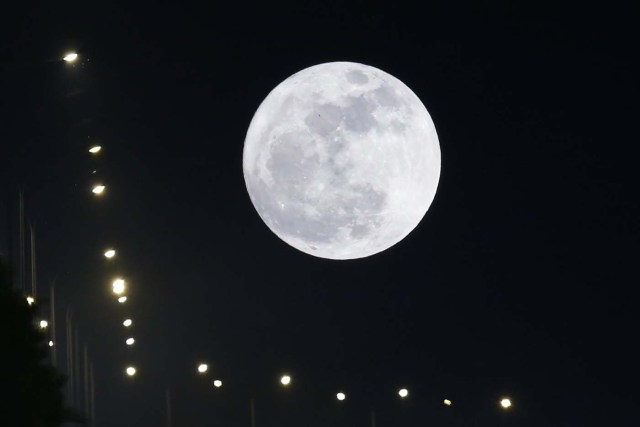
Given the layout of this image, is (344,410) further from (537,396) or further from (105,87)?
(105,87)

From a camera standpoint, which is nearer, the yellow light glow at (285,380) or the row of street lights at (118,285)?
the row of street lights at (118,285)

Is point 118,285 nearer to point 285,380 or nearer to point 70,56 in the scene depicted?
point 285,380

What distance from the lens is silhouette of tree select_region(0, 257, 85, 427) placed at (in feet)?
40.0

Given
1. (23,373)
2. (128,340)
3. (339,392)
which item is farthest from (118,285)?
(23,373)

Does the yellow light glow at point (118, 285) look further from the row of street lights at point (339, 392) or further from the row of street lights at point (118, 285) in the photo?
the row of street lights at point (339, 392)

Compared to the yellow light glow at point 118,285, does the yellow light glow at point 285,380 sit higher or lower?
higher

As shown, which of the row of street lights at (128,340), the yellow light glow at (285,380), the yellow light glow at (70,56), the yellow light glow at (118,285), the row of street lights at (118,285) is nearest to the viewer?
the yellow light glow at (70,56)

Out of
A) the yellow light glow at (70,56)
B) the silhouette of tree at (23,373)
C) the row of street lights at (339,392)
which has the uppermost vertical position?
the row of street lights at (339,392)

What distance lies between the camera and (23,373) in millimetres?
12617

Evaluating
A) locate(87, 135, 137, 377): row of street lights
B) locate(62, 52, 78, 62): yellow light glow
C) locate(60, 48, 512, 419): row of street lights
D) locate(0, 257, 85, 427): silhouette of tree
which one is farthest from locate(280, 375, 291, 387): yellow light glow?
locate(0, 257, 85, 427): silhouette of tree

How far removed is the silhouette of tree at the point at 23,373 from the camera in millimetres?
12180

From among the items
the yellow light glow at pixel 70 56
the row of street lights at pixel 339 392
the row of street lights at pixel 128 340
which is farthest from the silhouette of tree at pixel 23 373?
the row of street lights at pixel 339 392

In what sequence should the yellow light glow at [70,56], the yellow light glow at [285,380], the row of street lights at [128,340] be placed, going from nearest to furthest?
1. the yellow light glow at [70,56]
2. the row of street lights at [128,340]
3. the yellow light glow at [285,380]

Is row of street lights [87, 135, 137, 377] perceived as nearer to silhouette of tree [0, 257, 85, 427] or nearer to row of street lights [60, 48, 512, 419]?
row of street lights [60, 48, 512, 419]
